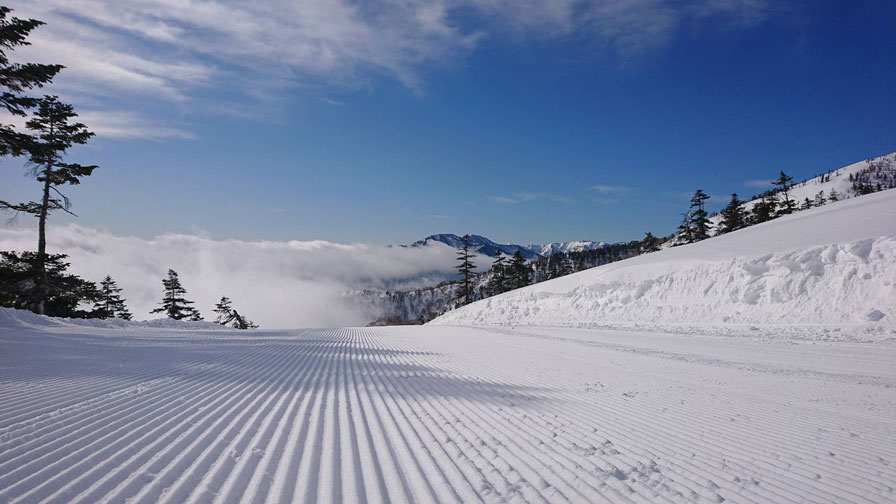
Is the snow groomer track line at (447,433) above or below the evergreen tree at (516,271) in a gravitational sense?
below

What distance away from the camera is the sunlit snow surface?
11.7 feet

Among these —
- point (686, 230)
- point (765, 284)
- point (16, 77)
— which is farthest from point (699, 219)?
point (16, 77)

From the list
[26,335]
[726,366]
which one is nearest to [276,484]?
[726,366]

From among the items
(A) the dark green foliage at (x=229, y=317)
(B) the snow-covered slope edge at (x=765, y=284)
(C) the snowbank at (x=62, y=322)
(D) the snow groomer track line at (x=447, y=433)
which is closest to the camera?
(D) the snow groomer track line at (x=447, y=433)

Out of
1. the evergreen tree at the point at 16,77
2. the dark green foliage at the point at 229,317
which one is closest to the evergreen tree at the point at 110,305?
the dark green foliage at the point at 229,317

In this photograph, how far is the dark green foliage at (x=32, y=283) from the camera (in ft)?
73.9

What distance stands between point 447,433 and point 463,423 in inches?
20.3

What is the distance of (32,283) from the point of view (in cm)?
2342

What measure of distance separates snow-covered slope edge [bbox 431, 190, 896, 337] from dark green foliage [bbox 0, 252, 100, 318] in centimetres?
3128

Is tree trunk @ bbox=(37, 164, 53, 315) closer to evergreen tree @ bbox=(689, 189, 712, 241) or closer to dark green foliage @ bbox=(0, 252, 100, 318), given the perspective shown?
dark green foliage @ bbox=(0, 252, 100, 318)

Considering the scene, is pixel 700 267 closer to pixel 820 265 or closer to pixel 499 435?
pixel 820 265

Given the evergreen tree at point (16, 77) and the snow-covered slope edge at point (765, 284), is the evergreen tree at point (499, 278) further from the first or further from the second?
the evergreen tree at point (16, 77)

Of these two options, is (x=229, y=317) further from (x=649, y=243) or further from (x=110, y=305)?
(x=649, y=243)

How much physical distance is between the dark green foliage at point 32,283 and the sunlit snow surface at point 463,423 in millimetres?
13268
